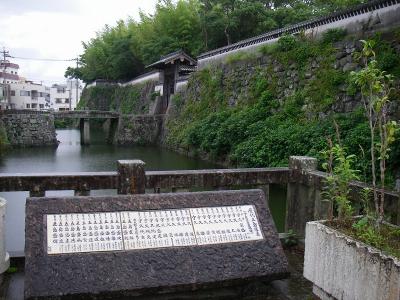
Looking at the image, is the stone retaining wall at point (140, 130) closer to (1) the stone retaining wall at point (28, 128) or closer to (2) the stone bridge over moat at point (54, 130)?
(2) the stone bridge over moat at point (54, 130)

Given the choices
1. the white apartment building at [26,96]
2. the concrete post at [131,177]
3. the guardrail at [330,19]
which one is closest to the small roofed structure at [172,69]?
the guardrail at [330,19]

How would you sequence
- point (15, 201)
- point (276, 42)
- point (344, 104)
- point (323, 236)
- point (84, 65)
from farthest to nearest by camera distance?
point (84, 65) < point (276, 42) < point (344, 104) < point (15, 201) < point (323, 236)

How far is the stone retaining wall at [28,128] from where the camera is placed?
92.4 ft

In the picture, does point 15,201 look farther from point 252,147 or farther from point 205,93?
point 205,93

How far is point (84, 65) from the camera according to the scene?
183ft

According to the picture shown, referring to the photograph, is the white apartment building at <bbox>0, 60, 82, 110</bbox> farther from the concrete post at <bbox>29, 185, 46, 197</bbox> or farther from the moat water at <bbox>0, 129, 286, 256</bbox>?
the concrete post at <bbox>29, 185, 46, 197</bbox>

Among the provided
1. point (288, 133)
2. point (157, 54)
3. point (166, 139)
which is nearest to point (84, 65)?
point (157, 54)

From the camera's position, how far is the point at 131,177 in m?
4.23

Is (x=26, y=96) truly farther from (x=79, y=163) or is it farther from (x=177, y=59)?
(x=79, y=163)

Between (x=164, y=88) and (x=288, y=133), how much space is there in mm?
20520

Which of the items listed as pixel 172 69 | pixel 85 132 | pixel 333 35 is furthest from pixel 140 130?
pixel 333 35

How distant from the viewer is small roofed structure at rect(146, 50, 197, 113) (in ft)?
98.2

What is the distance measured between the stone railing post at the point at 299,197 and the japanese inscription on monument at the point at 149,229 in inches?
47.1

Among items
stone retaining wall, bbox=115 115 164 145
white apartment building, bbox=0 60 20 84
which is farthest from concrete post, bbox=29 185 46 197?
white apartment building, bbox=0 60 20 84
